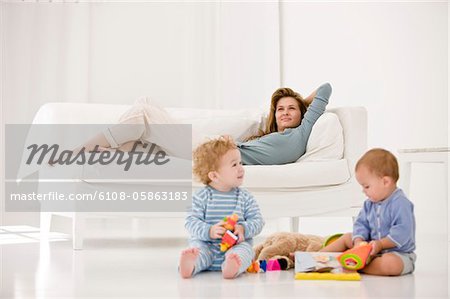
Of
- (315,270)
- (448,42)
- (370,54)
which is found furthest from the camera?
(370,54)

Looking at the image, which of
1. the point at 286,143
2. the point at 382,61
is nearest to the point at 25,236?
the point at 286,143

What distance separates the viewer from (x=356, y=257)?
6.41ft

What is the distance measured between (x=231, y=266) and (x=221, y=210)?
8.7 inches

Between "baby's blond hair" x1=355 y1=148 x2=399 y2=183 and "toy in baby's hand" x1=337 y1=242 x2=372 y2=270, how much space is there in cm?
22

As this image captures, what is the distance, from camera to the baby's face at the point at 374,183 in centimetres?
200

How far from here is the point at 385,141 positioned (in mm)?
4641

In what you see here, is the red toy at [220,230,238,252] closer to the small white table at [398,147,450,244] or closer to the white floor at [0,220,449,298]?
the white floor at [0,220,449,298]

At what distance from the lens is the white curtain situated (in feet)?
15.0

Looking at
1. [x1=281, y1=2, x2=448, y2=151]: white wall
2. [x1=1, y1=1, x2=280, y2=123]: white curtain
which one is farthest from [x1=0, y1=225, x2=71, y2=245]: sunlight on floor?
[x1=281, y1=2, x2=448, y2=151]: white wall

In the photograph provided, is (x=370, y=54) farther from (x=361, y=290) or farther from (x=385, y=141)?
(x=361, y=290)

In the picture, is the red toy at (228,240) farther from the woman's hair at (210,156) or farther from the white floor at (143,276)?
the woman's hair at (210,156)

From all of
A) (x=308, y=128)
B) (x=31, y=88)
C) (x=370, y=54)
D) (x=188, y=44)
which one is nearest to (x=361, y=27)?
(x=370, y=54)

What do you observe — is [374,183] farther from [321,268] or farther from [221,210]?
[221,210]

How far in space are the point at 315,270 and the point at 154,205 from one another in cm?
98
